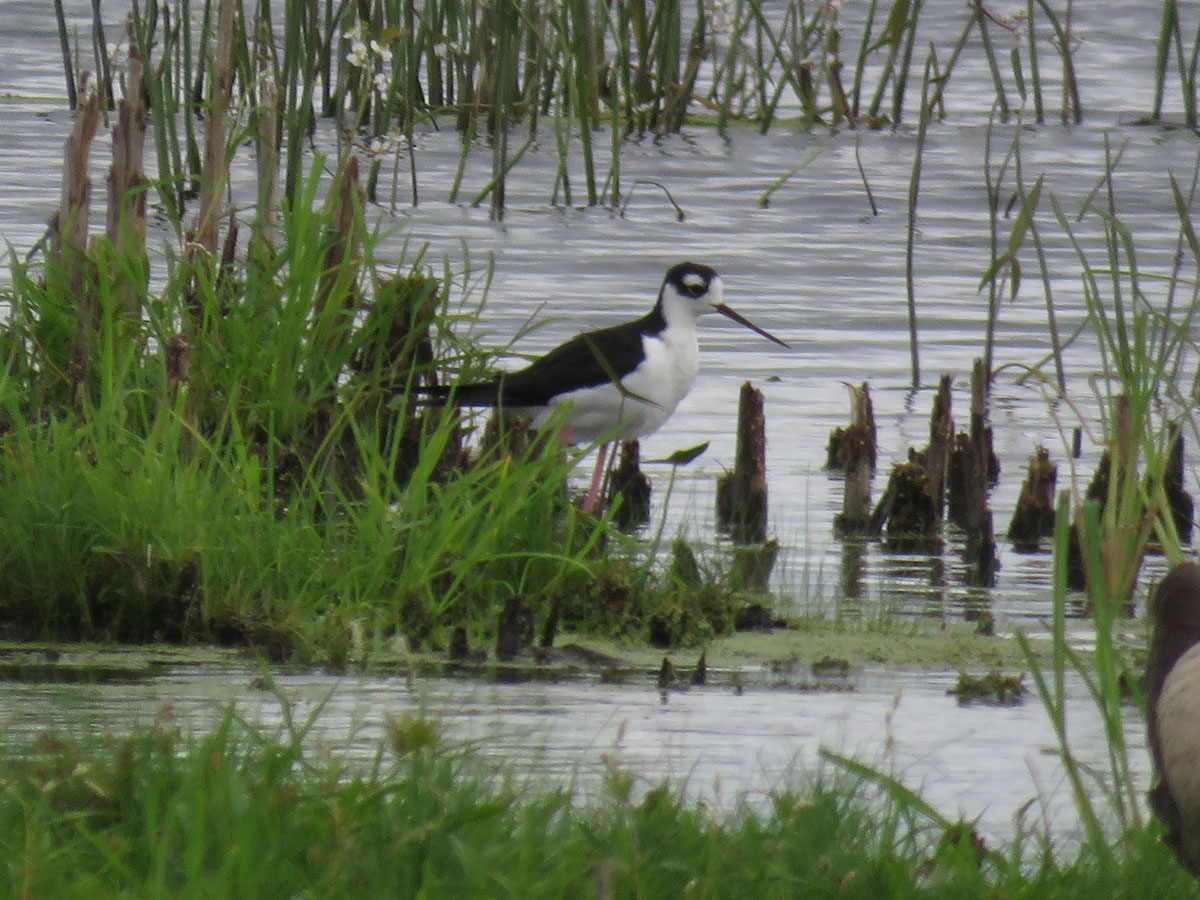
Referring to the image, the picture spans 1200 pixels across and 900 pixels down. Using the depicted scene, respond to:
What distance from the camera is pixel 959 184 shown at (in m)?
15.6

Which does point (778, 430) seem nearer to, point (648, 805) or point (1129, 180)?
point (648, 805)

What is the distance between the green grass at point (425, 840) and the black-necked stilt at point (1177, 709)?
0.62ft

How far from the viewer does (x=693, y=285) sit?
7.96 meters

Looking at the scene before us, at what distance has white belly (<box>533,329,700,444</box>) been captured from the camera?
719 cm

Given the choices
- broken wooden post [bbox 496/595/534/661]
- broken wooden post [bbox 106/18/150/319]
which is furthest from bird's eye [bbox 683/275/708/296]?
broken wooden post [bbox 496/595/534/661]

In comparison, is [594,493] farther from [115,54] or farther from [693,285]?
[115,54]

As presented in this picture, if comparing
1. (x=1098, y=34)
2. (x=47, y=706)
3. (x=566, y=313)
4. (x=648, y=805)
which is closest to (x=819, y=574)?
(x=47, y=706)

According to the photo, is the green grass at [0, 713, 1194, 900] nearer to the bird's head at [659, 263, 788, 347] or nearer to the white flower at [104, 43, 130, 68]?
the white flower at [104, 43, 130, 68]

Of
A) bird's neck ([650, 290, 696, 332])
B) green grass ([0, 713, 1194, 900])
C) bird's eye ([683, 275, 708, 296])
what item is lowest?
bird's neck ([650, 290, 696, 332])

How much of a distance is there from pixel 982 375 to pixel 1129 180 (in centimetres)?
948

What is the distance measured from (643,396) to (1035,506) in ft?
4.56

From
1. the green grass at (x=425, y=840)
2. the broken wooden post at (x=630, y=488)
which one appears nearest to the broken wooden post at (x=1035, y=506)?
the broken wooden post at (x=630, y=488)

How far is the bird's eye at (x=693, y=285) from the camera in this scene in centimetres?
795

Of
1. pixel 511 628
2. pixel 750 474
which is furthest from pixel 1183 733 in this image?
pixel 750 474
